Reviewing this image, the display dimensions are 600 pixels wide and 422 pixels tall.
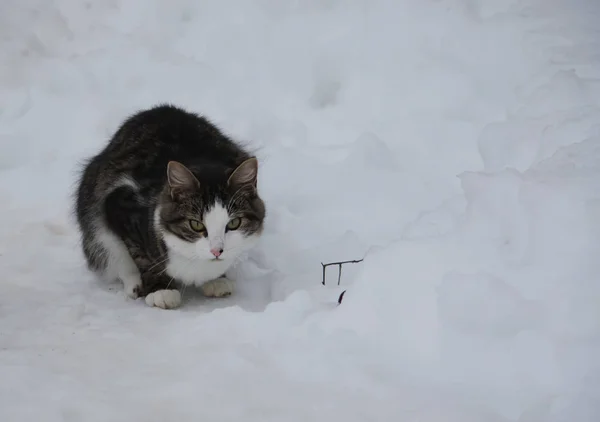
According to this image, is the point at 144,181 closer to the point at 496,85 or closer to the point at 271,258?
the point at 271,258

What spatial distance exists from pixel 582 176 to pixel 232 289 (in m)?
1.71

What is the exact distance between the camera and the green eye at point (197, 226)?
2.92 metres

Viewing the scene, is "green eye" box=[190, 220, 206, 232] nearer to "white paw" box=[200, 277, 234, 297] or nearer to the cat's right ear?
the cat's right ear

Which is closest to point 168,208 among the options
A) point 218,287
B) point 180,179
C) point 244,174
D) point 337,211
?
point 180,179

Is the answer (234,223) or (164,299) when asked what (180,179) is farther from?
(164,299)

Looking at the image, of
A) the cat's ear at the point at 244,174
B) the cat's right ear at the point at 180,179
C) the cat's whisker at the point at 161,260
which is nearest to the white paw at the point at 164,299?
the cat's whisker at the point at 161,260

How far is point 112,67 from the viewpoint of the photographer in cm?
512

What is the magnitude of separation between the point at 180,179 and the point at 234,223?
1.01 ft

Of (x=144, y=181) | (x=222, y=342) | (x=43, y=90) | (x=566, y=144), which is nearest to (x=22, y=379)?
(x=222, y=342)

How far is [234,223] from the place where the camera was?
2.97 m

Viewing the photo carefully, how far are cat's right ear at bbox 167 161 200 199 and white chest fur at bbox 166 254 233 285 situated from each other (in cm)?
32

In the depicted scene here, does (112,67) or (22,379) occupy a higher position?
(112,67)

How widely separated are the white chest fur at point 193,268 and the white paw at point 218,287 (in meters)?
0.08

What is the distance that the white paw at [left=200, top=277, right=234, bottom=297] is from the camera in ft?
10.6
